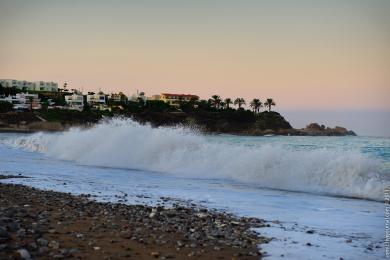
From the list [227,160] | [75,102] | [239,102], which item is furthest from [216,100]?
[227,160]

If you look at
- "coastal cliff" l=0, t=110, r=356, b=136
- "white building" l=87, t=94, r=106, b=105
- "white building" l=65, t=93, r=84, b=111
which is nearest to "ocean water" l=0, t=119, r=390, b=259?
"coastal cliff" l=0, t=110, r=356, b=136

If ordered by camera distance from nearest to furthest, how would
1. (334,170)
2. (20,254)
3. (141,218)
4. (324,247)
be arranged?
(20,254) → (324,247) → (141,218) → (334,170)

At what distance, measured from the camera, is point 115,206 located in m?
11.1

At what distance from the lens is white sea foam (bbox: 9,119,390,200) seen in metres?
17.3

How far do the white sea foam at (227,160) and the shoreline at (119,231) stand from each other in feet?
25.1

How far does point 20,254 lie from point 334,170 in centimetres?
1397

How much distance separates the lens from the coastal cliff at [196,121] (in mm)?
121438

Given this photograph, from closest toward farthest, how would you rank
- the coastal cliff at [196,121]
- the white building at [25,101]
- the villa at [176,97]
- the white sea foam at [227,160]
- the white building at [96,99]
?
1. the white sea foam at [227,160]
2. the coastal cliff at [196,121]
3. the white building at [25,101]
4. the white building at [96,99]
5. the villa at [176,97]

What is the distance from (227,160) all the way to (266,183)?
4.28m

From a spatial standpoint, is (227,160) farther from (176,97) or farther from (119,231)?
(176,97)

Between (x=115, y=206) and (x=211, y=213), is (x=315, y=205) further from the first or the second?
(x=115, y=206)

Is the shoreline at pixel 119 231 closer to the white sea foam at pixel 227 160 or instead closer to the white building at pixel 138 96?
the white sea foam at pixel 227 160

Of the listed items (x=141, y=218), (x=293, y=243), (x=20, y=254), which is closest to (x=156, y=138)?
(x=141, y=218)

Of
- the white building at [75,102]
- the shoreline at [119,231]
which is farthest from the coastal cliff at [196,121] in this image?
the shoreline at [119,231]
